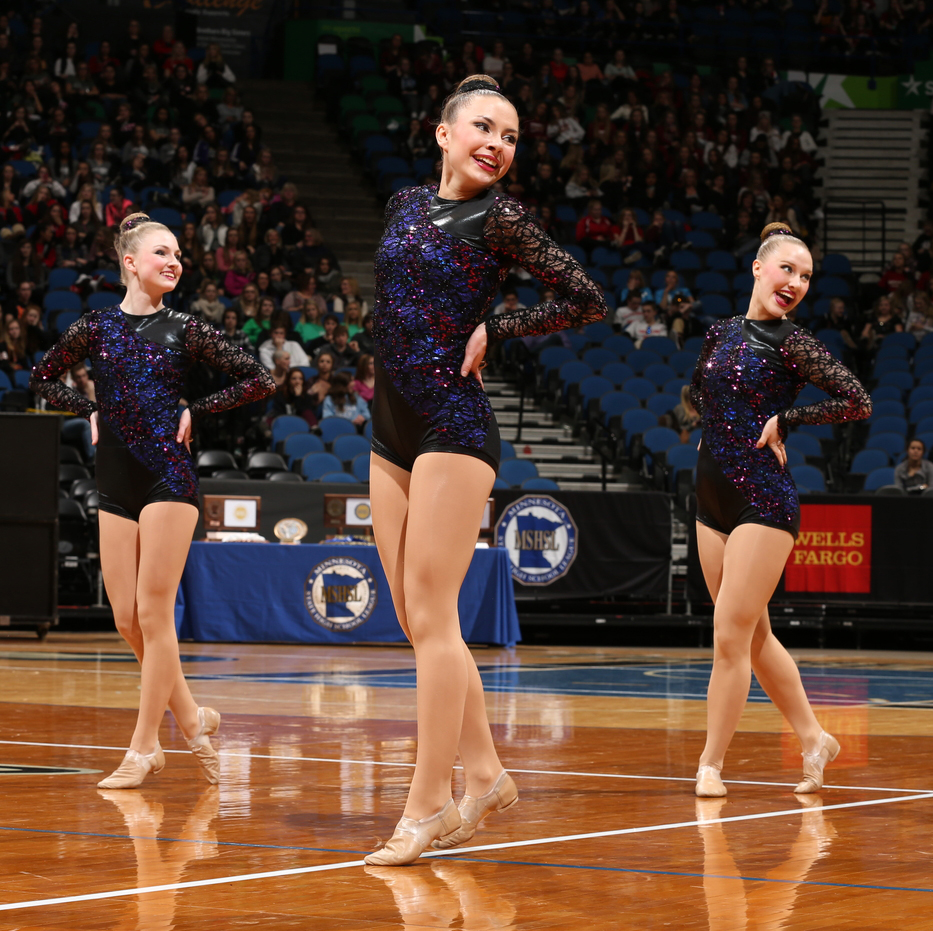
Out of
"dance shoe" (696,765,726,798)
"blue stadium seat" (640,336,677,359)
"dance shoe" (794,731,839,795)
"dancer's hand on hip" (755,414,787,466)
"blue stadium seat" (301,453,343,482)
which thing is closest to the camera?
"dance shoe" (696,765,726,798)

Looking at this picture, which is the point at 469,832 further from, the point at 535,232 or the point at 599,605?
the point at 599,605

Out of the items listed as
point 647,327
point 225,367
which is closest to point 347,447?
point 647,327

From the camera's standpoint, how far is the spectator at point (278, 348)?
15.8m

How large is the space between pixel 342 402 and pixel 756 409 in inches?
409

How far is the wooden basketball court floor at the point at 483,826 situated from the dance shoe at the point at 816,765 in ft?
0.31

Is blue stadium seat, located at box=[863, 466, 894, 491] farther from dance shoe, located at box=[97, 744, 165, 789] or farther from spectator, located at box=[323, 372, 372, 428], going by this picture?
dance shoe, located at box=[97, 744, 165, 789]

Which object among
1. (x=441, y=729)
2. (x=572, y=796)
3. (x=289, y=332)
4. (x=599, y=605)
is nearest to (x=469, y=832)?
(x=441, y=729)

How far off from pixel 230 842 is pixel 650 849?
3.42ft

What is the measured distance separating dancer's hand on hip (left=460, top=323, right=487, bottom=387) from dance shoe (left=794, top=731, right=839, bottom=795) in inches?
79.7

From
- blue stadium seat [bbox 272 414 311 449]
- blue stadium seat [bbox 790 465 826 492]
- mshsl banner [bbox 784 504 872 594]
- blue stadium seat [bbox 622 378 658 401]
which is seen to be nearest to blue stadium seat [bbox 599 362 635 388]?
blue stadium seat [bbox 622 378 658 401]

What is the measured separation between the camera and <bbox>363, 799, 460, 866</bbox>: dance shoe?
360 centimetres

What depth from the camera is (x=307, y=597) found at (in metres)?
12.8

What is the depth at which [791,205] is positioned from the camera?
851 inches

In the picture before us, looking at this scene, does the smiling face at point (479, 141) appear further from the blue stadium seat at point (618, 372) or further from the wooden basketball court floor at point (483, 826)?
the blue stadium seat at point (618, 372)
